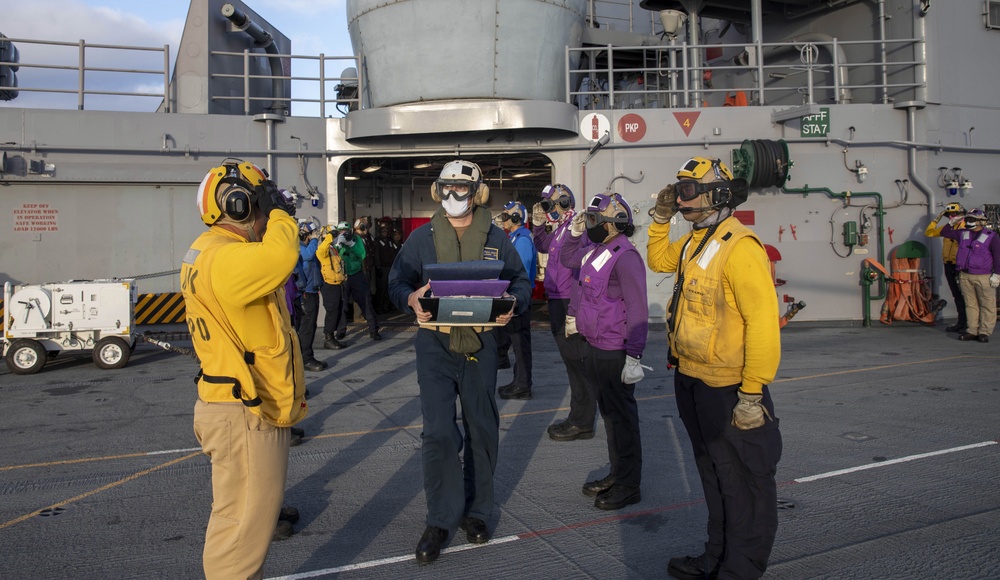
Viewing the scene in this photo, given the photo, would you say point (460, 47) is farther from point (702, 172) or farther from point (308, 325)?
point (702, 172)

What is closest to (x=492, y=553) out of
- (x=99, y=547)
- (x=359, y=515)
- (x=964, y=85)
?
(x=359, y=515)

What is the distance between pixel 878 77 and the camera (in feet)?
49.4

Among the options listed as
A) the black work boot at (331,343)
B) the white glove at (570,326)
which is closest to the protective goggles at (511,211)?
the white glove at (570,326)

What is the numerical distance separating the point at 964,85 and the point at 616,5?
8.52m

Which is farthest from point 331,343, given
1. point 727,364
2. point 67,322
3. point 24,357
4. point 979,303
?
point 979,303

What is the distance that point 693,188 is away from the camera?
3.54 metres

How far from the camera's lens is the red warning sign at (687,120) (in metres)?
13.6

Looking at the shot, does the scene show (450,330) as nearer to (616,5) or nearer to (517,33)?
(517,33)

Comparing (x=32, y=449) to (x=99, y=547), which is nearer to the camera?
(x=99, y=547)

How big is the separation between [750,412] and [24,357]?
1003cm

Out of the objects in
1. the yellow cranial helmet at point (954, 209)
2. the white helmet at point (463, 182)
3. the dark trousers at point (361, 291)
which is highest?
the yellow cranial helmet at point (954, 209)

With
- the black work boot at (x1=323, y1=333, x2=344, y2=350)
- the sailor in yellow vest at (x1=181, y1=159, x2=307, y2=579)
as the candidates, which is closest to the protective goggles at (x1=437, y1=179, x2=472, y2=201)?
the sailor in yellow vest at (x1=181, y1=159, x2=307, y2=579)

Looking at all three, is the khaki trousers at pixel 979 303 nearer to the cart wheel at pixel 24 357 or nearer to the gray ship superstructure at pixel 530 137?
the gray ship superstructure at pixel 530 137

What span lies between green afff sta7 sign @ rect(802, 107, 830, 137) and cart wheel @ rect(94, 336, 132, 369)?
12.0 metres
